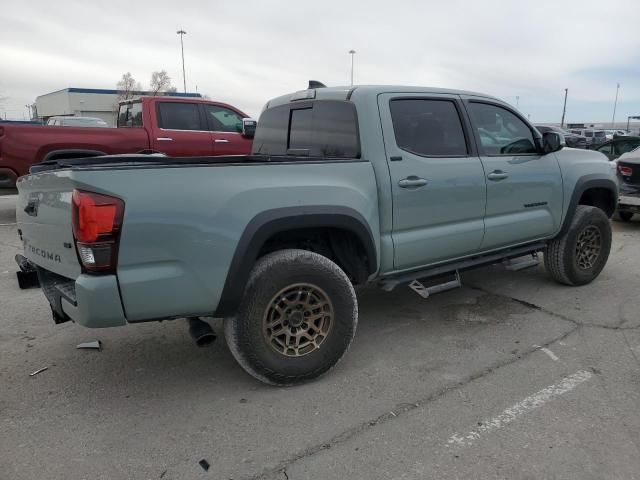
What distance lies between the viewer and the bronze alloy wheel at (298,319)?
9.93 ft

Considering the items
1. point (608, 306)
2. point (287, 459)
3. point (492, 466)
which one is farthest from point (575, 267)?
point (287, 459)

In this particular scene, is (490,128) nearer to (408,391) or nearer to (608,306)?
(608,306)

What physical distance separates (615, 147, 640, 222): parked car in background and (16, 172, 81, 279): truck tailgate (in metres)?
8.57

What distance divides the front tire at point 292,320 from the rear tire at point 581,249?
107 inches

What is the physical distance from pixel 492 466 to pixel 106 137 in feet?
24.4

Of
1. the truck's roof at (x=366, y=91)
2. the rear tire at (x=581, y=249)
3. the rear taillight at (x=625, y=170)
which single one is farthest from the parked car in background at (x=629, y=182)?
the truck's roof at (x=366, y=91)

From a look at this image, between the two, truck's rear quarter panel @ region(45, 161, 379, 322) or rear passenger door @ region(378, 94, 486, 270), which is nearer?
truck's rear quarter panel @ region(45, 161, 379, 322)

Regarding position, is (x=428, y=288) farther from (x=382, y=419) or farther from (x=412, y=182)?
(x=382, y=419)

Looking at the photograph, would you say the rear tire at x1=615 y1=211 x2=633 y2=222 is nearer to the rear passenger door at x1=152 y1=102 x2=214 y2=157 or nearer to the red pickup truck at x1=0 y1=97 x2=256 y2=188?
the red pickup truck at x1=0 y1=97 x2=256 y2=188

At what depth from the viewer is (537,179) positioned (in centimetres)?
443

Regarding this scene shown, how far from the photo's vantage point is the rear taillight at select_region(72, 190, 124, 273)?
2453 millimetres

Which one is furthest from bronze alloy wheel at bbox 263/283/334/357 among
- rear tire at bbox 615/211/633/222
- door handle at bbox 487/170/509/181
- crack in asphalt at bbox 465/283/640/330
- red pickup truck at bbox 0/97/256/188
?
rear tire at bbox 615/211/633/222

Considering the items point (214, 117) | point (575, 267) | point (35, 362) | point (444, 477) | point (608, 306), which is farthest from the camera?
point (214, 117)

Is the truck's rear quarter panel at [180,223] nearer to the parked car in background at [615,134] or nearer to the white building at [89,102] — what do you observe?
the parked car in background at [615,134]
